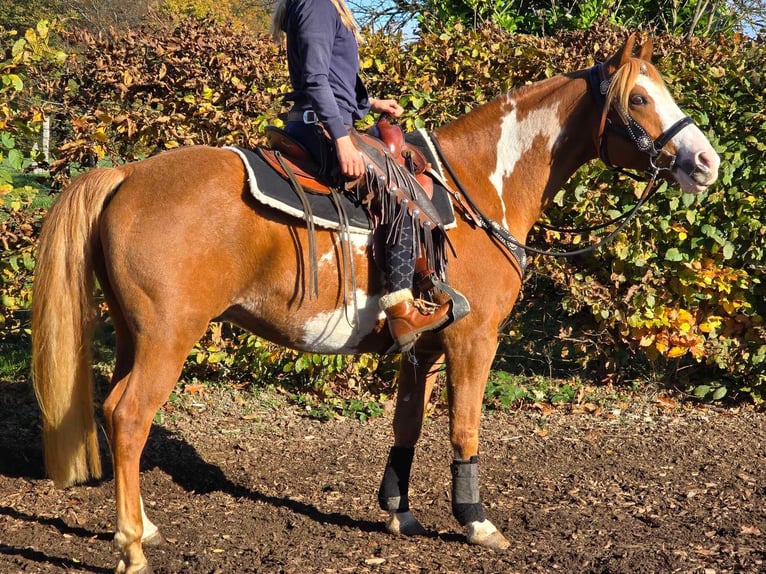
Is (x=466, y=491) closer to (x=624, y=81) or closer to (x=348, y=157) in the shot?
(x=348, y=157)

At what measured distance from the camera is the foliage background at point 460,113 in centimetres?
532

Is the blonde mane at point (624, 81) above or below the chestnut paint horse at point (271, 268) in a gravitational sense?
above

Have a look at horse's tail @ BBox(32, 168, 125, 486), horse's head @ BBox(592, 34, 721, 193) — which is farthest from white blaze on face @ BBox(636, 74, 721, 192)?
horse's tail @ BBox(32, 168, 125, 486)

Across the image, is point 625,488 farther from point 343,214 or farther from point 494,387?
point 343,214

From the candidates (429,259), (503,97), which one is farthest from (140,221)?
(503,97)

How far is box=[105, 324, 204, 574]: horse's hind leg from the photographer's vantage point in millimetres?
3223

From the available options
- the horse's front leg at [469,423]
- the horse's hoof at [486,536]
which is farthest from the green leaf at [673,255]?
the horse's hoof at [486,536]

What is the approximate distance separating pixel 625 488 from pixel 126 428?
282 cm

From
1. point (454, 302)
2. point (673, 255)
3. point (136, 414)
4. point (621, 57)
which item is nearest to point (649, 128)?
point (621, 57)

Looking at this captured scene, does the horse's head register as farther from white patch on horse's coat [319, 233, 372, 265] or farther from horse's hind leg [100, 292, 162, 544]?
horse's hind leg [100, 292, 162, 544]

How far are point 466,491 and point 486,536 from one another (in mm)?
222

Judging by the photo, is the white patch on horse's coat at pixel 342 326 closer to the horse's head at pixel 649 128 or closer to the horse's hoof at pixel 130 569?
the horse's hoof at pixel 130 569

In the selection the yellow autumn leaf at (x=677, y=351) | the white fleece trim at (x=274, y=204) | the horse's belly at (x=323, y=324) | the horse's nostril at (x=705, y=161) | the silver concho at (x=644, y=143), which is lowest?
the yellow autumn leaf at (x=677, y=351)

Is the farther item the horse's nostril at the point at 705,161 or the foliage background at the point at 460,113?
the foliage background at the point at 460,113
